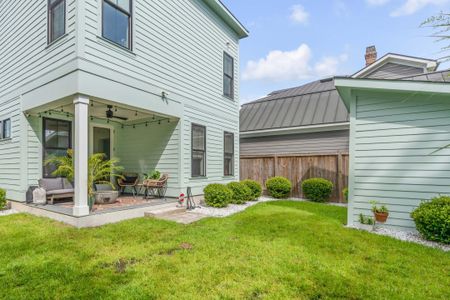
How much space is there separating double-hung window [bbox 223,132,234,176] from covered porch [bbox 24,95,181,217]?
2.56 metres

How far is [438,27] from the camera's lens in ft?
7.14

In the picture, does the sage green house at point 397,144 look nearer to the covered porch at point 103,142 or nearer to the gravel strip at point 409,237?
the gravel strip at point 409,237

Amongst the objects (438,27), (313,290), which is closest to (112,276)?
(313,290)

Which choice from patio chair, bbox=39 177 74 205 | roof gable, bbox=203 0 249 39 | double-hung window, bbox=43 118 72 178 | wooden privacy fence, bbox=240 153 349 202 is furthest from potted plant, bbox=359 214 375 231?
roof gable, bbox=203 0 249 39

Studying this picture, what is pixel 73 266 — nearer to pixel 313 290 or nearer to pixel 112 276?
pixel 112 276

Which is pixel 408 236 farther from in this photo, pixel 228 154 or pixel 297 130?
pixel 297 130

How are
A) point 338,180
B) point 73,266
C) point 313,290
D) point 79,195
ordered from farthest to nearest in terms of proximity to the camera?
point 338,180 → point 79,195 → point 73,266 → point 313,290

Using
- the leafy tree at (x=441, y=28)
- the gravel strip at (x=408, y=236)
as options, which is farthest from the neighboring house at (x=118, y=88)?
the leafy tree at (x=441, y=28)

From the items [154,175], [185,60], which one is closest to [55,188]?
[154,175]

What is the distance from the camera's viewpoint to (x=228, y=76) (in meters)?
9.87

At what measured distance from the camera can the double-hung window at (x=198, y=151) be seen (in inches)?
311

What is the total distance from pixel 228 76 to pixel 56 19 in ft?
18.8

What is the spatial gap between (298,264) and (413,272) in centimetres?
142

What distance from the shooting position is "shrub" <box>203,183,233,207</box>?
7316 millimetres
